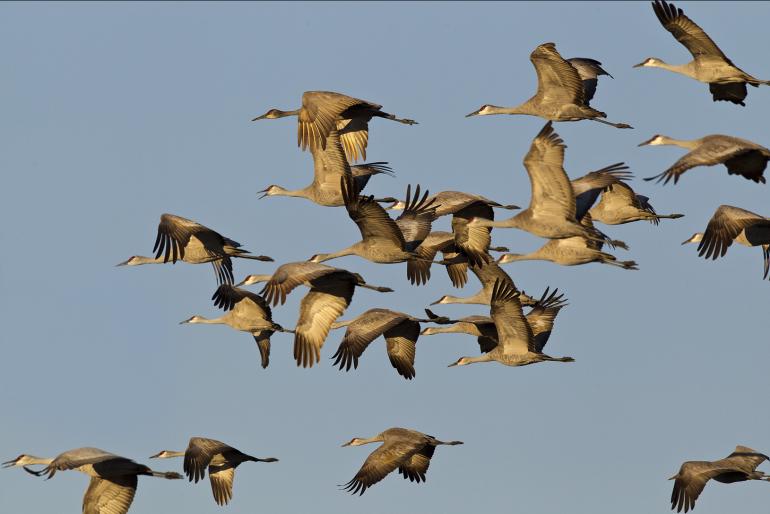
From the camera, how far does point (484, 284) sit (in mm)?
22141

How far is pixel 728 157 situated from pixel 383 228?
3.67 metres

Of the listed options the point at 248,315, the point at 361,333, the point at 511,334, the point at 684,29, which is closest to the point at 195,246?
the point at 248,315

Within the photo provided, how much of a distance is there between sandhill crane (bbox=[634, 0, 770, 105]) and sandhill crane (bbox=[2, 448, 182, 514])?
24.4ft

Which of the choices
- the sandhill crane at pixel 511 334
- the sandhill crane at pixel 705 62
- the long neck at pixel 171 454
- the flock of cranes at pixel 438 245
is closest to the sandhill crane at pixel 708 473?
the flock of cranes at pixel 438 245

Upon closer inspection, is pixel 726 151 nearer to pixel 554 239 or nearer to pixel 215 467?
pixel 554 239

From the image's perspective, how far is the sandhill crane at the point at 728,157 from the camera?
17.3m

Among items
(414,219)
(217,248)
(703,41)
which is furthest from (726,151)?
(217,248)

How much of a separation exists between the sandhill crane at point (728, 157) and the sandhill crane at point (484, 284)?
11.9 feet

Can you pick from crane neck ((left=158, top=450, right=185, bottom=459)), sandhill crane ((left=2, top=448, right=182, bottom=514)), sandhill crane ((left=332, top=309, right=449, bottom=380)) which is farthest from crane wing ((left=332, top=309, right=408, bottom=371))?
crane neck ((left=158, top=450, right=185, bottom=459))

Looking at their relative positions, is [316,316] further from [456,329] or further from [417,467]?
[456,329]

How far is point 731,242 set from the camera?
63.1 ft

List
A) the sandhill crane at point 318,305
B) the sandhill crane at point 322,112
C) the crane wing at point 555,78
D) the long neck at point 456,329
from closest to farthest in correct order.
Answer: the sandhill crane at point 318,305 < the crane wing at point 555,78 < the sandhill crane at point 322,112 < the long neck at point 456,329

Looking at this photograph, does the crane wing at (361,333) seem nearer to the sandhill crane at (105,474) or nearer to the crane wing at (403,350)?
the crane wing at (403,350)

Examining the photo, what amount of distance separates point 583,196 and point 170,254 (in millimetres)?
4975
